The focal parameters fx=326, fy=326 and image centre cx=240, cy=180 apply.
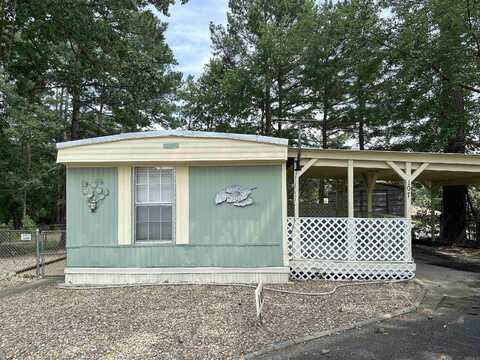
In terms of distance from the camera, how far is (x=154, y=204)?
630 centimetres

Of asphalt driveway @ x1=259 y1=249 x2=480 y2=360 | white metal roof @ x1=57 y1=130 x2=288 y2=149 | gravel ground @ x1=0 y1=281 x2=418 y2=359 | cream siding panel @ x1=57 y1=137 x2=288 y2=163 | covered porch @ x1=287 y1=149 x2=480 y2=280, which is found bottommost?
asphalt driveway @ x1=259 y1=249 x2=480 y2=360

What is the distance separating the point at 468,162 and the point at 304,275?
4.21 m

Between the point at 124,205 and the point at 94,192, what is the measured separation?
2.12 ft

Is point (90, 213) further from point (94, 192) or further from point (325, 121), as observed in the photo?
point (325, 121)

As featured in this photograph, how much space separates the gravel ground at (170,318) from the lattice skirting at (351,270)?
341 millimetres

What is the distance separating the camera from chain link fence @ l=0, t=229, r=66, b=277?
26.0ft

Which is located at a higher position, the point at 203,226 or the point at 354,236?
the point at 203,226

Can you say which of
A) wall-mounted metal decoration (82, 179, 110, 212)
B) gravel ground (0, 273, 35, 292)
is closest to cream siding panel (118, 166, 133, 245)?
wall-mounted metal decoration (82, 179, 110, 212)

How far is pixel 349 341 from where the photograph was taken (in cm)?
375

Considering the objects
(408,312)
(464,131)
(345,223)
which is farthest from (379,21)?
(408,312)

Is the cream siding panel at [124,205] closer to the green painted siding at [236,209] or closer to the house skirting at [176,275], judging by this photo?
the house skirting at [176,275]

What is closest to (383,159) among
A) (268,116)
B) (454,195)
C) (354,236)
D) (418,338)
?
(354,236)

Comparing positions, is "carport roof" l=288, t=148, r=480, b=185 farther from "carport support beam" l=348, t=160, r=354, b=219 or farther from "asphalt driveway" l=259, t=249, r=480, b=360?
"asphalt driveway" l=259, t=249, r=480, b=360

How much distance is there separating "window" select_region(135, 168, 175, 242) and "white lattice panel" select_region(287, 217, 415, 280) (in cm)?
240
